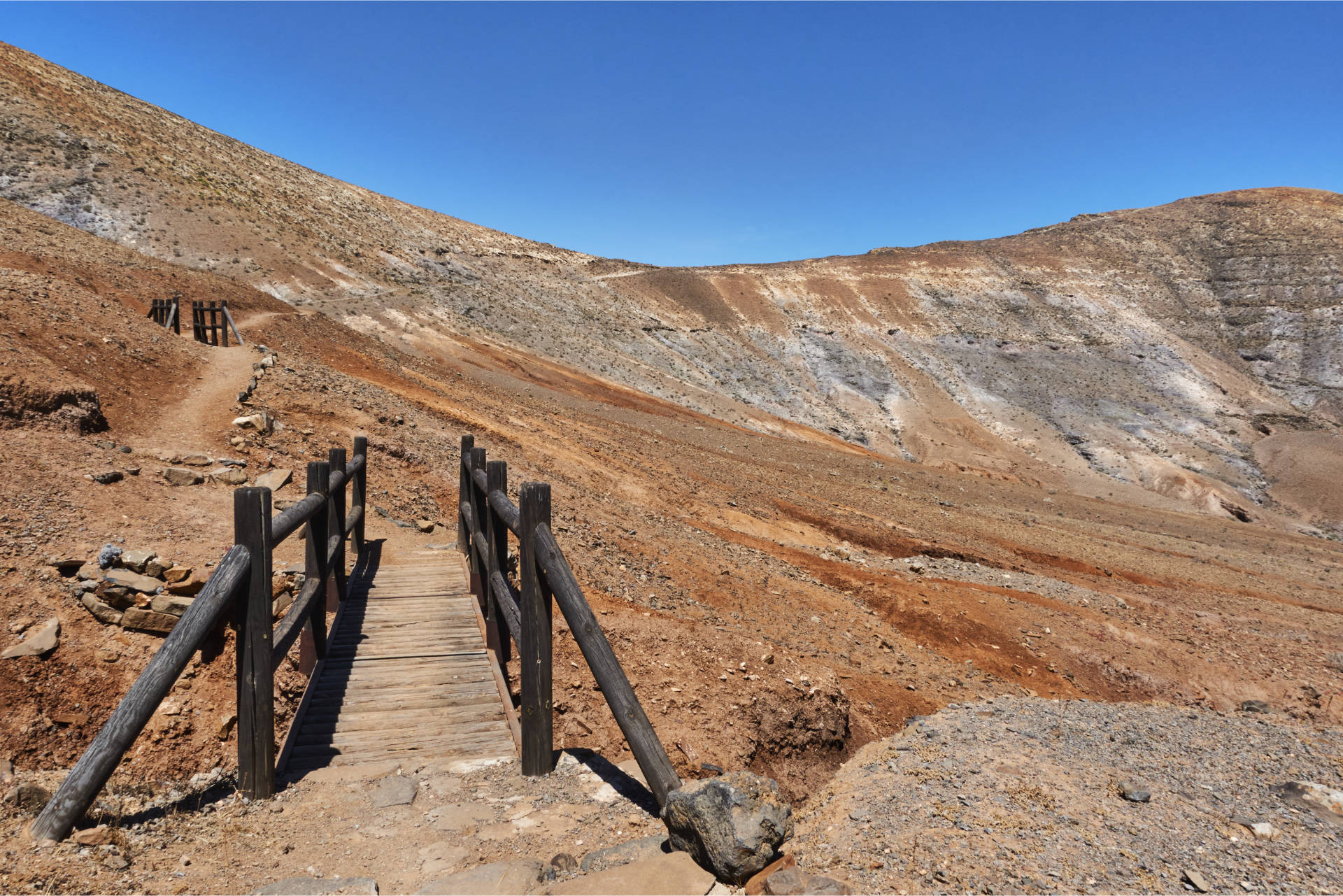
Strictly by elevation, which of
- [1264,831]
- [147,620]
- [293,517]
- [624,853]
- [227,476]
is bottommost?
[1264,831]

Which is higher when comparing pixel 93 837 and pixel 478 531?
pixel 478 531

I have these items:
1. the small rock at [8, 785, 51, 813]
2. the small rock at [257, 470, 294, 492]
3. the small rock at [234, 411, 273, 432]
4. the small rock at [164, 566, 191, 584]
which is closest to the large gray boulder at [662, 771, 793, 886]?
the small rock at [8, 785, 51, 813]

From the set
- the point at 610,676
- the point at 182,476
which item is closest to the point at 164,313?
the point at 182,476

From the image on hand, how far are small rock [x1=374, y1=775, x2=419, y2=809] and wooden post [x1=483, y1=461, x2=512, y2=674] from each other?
4.54 ft

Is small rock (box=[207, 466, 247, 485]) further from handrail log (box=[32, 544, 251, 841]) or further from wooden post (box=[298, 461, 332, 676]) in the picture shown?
handrail log (box=[32, 544, 251, 841])

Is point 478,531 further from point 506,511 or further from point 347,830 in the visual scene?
point 347,830

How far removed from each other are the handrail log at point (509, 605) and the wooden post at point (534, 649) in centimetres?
14

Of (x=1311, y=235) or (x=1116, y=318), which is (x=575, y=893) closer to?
(x=1116, y=318)

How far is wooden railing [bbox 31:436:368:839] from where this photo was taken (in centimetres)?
276

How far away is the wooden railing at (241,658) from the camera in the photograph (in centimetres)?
276

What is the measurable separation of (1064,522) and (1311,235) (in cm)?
5973

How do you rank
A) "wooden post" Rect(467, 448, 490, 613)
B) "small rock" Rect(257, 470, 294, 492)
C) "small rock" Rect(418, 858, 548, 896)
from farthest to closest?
"small rock" Rect(257, 470, 294, 492)
"wooden post" Rect(467, 448, 490, 613)
"small rock" Rect(418, 858, 548, 896)

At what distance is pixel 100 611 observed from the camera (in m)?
4.55

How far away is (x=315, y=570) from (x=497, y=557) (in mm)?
1390
